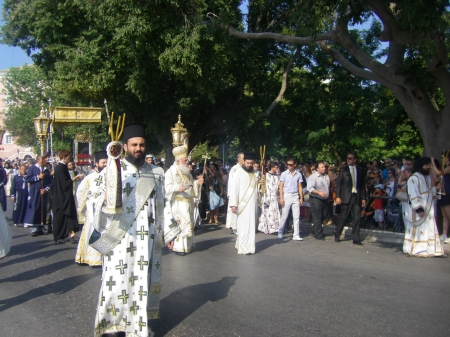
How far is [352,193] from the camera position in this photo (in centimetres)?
1243

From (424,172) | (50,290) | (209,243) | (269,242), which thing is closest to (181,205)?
(209,243)

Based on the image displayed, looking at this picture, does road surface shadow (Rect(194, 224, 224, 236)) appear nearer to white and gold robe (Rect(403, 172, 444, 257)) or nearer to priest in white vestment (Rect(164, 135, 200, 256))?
priest in white vestment (Rect(164, 135, 200, 256))

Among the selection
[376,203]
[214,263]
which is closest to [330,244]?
[376,203]

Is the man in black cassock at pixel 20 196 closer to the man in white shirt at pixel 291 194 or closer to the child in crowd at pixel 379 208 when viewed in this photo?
the man in white shirt at pixel 291 194

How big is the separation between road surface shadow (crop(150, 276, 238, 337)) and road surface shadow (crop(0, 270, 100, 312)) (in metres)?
1.64

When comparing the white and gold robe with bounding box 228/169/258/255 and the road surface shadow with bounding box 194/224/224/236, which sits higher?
the white and gold robe with bounding box 228/169/258/255

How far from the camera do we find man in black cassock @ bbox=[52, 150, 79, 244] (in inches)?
470


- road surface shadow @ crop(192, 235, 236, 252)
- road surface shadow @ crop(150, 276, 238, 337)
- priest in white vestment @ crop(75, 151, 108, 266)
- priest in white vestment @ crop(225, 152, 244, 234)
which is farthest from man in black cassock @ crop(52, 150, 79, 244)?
road surface shadow @ crop(150, 276, 238, 337)

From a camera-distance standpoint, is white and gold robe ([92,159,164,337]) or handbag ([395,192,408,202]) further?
handbag ([395,192,408,202])

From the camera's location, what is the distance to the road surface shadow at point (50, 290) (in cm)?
696

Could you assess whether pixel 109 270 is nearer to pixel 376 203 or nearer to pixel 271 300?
pixel 271 300

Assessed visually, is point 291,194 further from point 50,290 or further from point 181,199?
point 50,290

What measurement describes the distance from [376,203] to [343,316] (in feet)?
27.1

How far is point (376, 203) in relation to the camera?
1407cm
